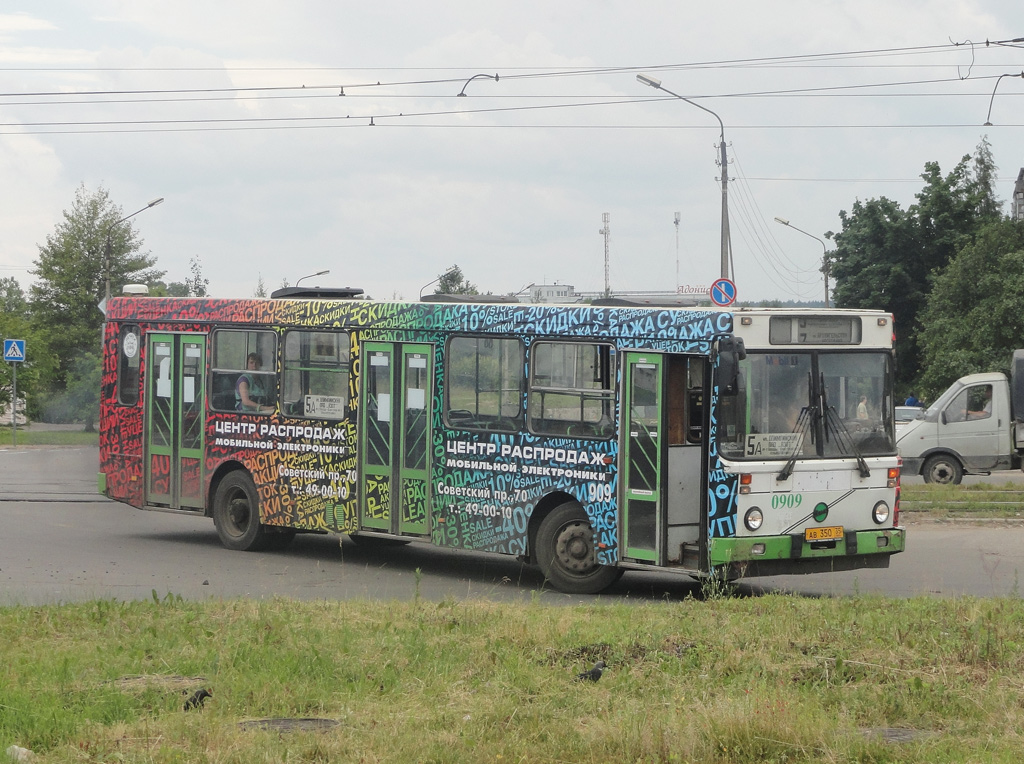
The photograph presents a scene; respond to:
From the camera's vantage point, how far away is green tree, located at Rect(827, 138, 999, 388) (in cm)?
5350

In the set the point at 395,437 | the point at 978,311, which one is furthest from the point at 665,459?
the point at 978,311

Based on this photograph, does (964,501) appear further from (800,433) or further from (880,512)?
(800,433)

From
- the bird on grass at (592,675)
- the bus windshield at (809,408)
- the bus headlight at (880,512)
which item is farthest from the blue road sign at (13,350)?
the bird on grass at (592,675)

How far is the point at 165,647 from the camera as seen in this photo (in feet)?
26.2

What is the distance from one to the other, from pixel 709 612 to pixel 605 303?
13.0ft

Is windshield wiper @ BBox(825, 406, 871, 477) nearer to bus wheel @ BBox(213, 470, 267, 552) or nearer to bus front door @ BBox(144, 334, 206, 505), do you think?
bus wheel @ BBox(213, 470, 267, 552)

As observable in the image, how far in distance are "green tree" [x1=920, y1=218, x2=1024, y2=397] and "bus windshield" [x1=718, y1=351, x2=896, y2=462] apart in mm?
32894

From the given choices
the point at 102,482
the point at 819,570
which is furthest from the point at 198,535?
the point at 819,570

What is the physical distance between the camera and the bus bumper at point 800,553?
34.9ft

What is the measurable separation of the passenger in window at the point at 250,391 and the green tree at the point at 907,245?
42.8 metres

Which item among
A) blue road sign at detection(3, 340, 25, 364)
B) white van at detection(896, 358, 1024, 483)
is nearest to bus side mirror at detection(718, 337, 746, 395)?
white van at detection(896, 358, 1024, 483)

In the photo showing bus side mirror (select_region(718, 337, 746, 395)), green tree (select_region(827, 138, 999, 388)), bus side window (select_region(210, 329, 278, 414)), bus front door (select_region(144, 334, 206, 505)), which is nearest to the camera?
bus side mirror (select_region(718, 337, 746, 395))

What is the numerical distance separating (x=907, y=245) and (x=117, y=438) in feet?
145

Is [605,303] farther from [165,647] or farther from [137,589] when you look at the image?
[165,647]
